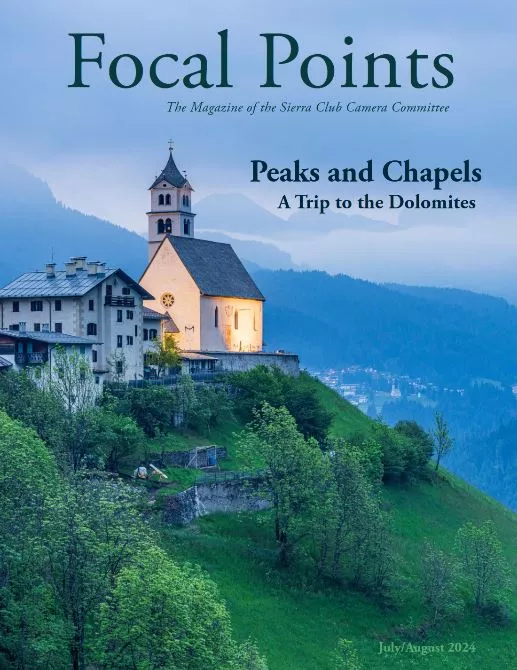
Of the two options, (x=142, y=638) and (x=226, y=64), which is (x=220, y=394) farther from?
(x=142, y=638)

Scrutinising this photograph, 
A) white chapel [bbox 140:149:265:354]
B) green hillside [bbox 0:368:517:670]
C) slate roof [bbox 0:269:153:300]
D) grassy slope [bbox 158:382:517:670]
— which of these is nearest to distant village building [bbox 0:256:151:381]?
slate roof [bbox 0:269:153:300]

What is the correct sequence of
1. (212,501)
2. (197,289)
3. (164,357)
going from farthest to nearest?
(197,289)
(164,357)
(212,501)

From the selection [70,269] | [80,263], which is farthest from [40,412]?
[80,263]

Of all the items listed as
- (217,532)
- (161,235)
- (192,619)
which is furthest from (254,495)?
(161,235)

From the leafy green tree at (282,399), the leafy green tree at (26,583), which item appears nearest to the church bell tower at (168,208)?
the leafy green tree at (282,399)

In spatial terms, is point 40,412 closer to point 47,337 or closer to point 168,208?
point 47,337
